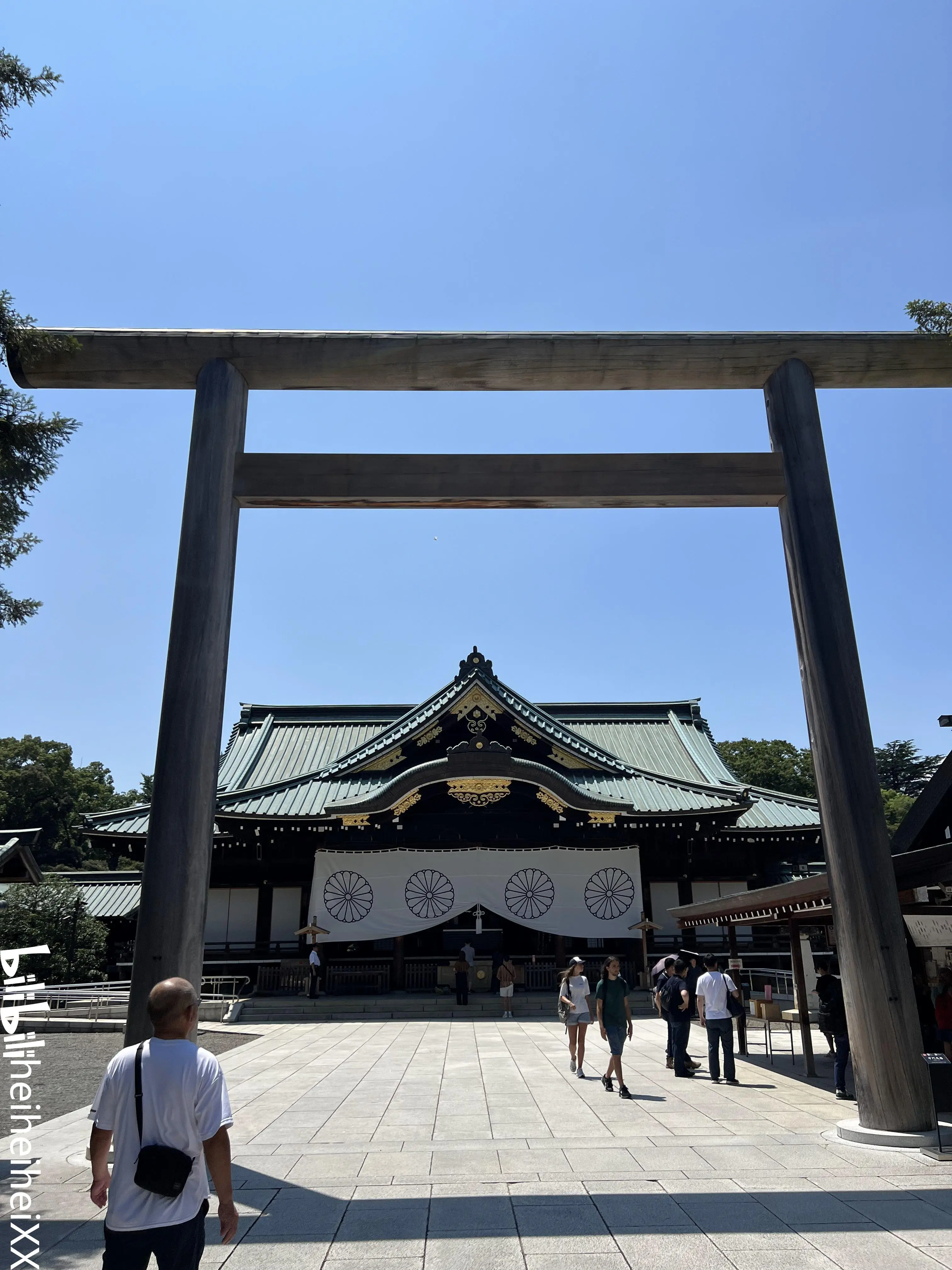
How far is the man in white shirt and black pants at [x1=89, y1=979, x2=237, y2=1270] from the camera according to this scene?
275 centimetres

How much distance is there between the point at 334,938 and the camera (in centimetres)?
1988

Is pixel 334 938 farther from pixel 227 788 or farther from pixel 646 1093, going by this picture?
pixel 646 1093

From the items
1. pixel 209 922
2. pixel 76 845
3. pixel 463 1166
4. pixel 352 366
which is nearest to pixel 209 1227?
pixel 463 1166

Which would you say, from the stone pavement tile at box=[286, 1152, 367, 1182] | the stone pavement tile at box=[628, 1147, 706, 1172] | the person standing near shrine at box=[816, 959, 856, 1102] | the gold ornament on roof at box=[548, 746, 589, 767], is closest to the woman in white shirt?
the person standing near shrine at box=[816, 959, 856, 1102]

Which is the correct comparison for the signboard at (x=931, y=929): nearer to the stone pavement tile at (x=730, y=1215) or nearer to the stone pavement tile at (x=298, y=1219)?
the stone pavement tile at (x=730, y=1215)

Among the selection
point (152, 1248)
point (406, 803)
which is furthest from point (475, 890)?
point (152, 1248)

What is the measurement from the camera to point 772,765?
5469 cm

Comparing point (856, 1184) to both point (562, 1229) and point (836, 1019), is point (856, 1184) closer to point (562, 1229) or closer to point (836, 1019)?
point (562, 1229)

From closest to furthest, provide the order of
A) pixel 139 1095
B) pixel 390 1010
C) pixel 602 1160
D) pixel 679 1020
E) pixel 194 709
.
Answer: pixel 139 1095, pixel 602 1160, pixel 194 709, pixel 679 1020, pixel 390 1010

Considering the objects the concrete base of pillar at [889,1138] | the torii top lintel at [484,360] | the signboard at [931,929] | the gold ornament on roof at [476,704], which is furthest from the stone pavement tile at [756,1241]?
the gold ornament on roof at [476,704]

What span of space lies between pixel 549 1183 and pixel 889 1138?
259cm

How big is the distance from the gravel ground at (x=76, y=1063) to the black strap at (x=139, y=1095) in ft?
23.0

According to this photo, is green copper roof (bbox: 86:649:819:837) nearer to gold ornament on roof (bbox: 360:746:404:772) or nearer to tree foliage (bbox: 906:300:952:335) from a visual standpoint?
gold ornament on roof (bbox: 360:746:404:772)

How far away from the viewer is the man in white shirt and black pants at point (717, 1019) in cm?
980
